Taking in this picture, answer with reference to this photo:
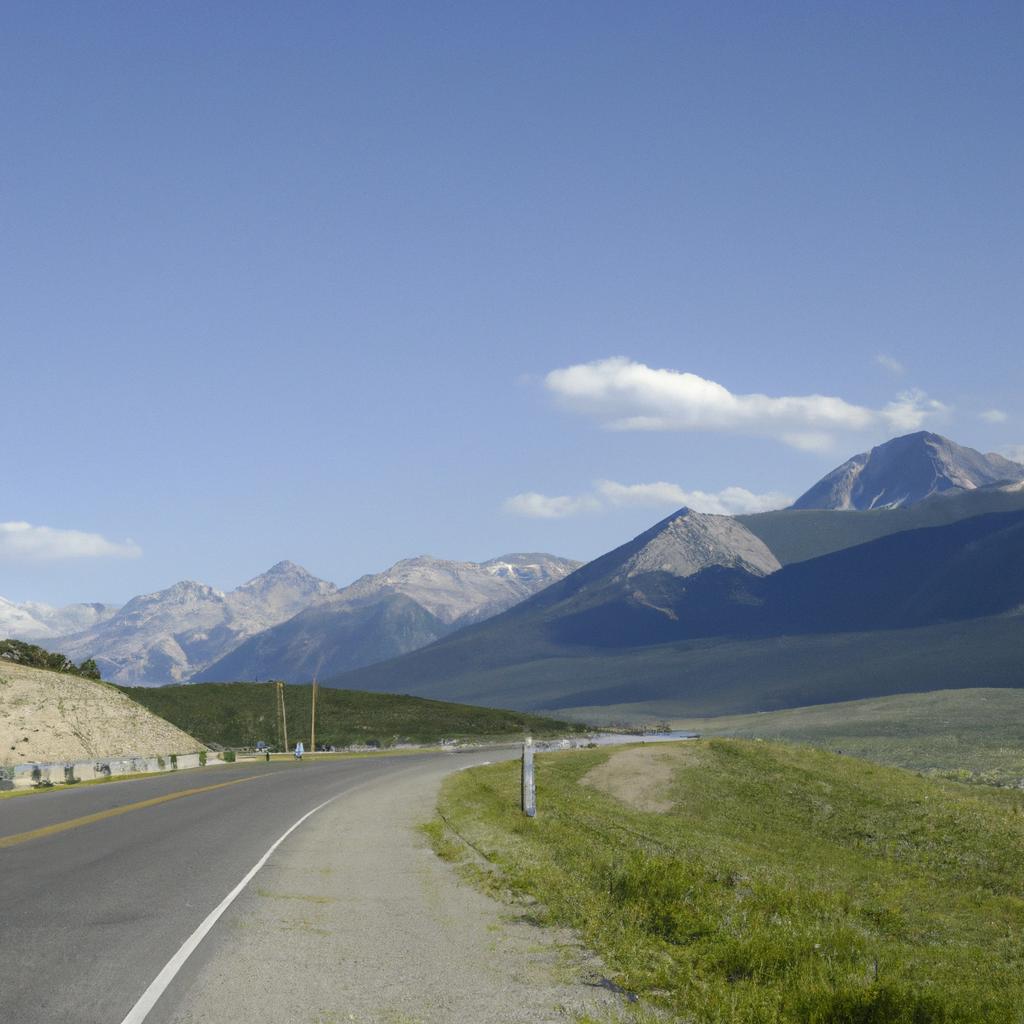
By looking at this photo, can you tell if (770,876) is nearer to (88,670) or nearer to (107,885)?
(107,885)

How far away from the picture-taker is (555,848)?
2181cm

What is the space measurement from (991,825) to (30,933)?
3324 cm

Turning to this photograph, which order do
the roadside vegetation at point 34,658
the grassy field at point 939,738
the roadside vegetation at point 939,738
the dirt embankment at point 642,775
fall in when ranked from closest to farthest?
1. the dirt embankment at point 642,775
2. the roadside vegetation at point 939,738
3. the grassy field at point 939,738
4. the roadside vegetation at point 34,658

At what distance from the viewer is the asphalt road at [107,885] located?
33.2ft

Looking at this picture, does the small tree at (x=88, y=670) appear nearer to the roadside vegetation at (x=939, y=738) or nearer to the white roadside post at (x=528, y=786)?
the roadside vegetation at (x=939, y=738)

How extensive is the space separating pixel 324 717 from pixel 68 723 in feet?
242

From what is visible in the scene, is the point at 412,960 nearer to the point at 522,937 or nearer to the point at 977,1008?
the point at 522,937

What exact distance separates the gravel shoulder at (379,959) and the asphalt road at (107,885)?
0.59 metres

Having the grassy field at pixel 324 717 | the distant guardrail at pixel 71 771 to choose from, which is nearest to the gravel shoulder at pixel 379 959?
the distant guardrail at pixel 71 771

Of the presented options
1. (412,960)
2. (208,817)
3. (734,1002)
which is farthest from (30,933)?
(208,817)

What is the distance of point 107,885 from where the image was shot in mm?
15805

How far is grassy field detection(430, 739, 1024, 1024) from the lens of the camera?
1061 centimetres

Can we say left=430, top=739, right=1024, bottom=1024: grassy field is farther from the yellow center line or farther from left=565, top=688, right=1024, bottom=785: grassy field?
left=565, top=688, right=1024, bottom=785: grassy field

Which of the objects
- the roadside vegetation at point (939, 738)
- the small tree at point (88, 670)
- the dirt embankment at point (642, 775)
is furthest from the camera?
the small tree at point (88, 670)
